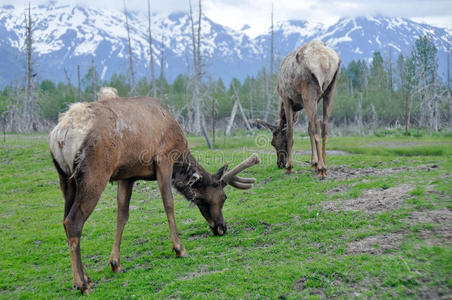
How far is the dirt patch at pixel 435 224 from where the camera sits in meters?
5.00

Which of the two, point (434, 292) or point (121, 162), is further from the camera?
point (121, 162)

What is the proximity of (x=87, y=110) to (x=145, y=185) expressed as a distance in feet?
24.5

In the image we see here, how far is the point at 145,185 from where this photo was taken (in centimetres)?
1243

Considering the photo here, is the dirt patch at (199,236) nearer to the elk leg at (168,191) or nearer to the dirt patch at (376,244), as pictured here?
the elk leg at (168,191)

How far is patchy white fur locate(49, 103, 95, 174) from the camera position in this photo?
4.84 m

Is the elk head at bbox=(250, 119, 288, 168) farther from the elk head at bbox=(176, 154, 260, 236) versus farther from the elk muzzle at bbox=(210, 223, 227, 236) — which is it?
the elk muzzle at bbox=(210, 223, 227, 236)

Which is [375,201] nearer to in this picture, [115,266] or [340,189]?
[340,189]

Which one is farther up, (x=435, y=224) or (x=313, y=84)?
(x=313, y=84)

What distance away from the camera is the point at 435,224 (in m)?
5.43

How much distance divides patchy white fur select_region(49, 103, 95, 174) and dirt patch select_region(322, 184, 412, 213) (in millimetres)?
4375

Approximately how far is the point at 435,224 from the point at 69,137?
16.2 feet

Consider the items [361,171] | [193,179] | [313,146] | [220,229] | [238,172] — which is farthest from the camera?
[361,171]

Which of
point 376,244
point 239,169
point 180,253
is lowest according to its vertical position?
point 180,253

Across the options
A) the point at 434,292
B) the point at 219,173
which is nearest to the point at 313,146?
the point at 219,173
